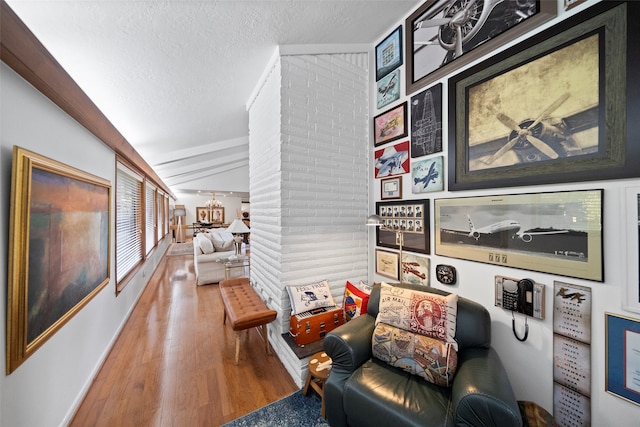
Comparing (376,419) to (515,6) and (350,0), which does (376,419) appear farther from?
(350,0)

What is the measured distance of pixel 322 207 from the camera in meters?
2.32

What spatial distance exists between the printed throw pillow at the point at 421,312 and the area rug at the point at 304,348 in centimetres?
63

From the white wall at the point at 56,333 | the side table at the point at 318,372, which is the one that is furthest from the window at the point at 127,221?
the side table at the point at 318,372

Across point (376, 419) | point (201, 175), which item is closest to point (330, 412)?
point (376, 419)

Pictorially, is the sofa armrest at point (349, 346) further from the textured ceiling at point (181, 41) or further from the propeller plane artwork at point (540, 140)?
the textured ceiling at point (181, 41)

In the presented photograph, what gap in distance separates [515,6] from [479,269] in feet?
5.53

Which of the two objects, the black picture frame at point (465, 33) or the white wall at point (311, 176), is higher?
the black picture frame at point (465, 33)

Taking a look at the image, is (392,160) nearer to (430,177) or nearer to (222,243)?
(430,177)

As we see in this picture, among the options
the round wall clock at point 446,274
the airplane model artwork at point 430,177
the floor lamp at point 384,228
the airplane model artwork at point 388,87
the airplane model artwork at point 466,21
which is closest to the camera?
the airplane model artwork at point 466,21

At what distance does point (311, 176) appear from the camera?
2242 millimetres

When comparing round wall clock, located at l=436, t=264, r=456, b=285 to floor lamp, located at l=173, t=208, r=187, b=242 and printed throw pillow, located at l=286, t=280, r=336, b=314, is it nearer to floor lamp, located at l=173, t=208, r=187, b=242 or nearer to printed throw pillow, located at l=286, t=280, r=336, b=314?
printed throw pillow, located at l=286, t=280, r=336, b=314

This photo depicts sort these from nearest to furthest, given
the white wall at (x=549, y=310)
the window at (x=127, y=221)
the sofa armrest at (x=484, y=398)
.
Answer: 1. the sofa armrest at (x=484, y=398)
2. the white wall at (x=549, y=310)
3. the window at (x=127, y=221)

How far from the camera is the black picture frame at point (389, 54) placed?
217 cm

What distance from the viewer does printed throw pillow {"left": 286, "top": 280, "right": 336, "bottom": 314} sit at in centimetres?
207
